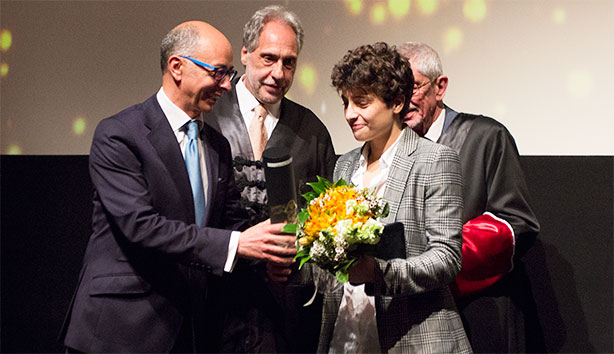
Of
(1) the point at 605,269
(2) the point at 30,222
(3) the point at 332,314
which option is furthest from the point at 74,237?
(1) the point at 605,269

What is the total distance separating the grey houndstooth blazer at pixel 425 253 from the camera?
2025mm

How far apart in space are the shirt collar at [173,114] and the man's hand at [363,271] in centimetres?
90

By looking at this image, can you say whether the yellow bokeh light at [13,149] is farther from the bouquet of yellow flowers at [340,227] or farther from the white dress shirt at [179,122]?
the bouquet of yellow flowers at [340,227]

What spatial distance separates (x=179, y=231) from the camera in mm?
2211

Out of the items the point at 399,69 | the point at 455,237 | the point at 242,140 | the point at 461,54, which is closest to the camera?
the point at 455,237

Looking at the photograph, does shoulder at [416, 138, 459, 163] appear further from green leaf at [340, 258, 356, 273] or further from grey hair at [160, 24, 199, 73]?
grey hair at [160, 24, 199, 73]

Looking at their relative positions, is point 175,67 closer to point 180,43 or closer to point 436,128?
point 180,43

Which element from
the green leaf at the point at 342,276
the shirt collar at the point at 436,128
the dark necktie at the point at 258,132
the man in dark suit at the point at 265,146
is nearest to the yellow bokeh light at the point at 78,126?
the man in dark suit at the point at 265,146

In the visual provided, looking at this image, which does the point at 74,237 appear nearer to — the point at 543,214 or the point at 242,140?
the point at 242,140

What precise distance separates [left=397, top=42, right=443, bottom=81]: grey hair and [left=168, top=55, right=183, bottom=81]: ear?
1091 millimetres

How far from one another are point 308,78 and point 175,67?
1266 millimetres

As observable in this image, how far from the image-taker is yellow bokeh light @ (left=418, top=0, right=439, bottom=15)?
11.6 ft

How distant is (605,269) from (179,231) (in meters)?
2.50

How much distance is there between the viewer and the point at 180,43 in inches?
97.1
